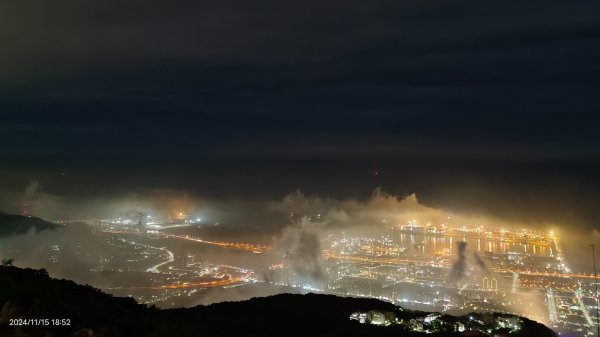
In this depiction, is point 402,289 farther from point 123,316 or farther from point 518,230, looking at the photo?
point 518,230

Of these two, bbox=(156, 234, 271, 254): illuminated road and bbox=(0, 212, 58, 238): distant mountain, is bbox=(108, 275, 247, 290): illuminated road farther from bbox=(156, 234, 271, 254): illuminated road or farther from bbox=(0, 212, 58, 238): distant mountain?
bbox=(0, 212, 58, 238): distant mountain

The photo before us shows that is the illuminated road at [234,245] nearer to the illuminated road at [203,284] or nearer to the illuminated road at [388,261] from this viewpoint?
the illuminated road at [388,261]

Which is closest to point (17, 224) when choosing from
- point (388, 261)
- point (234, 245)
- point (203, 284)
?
point (203, 284)

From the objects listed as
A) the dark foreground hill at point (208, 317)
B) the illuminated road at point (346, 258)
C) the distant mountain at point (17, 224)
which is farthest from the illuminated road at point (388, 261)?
the distant mountain at point (17, 224)

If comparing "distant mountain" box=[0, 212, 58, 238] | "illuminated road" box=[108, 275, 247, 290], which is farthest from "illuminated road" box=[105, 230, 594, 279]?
"distant mountain" box=[0, 212, 58, 238]

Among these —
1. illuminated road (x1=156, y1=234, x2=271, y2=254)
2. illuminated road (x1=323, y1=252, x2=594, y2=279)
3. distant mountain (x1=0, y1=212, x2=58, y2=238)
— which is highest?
distant mountain (x1=0, y1=212, x2=58, y2=238)

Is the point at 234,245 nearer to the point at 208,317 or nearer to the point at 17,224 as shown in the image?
the point at 17,224
